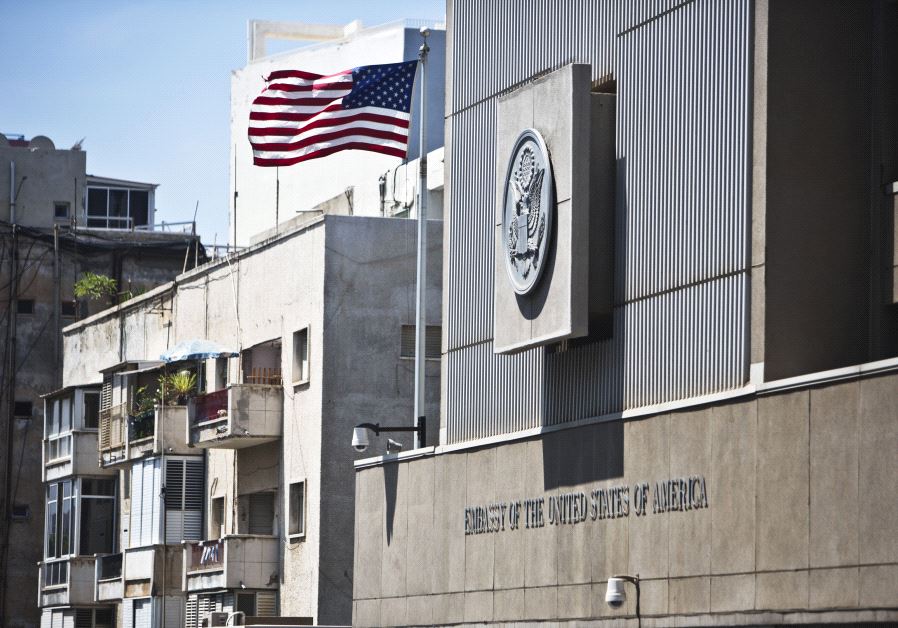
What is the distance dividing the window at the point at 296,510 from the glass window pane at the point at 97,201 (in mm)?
41373

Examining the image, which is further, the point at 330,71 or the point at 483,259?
the point at 330,71

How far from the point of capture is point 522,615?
3030cm

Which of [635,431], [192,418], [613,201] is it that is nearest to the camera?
→ [635,431]

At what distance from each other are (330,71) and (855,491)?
135ft

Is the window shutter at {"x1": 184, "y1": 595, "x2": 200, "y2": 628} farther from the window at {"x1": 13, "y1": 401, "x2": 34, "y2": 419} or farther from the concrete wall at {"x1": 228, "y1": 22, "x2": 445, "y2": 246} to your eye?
the window at {"x1": 13, "y1": 401, "x2": 34, "y2": 419}

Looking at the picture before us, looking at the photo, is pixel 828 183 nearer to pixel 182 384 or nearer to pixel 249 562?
pixel 249 562

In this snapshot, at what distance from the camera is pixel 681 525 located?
25766 millimetres

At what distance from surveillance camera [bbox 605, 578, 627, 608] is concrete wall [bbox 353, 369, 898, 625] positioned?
9.8 inches

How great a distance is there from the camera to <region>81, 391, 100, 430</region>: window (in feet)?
199

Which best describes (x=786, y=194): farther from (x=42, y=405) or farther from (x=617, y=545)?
(x=42, y=405)

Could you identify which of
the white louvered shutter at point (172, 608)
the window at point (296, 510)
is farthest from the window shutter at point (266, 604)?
the white louvered shutter at point (172, 608)

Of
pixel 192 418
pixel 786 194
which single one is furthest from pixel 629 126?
pixel 192 418

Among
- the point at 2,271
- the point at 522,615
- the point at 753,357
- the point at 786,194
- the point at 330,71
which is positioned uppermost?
the point at 330,71

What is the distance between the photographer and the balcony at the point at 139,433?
172 ft
